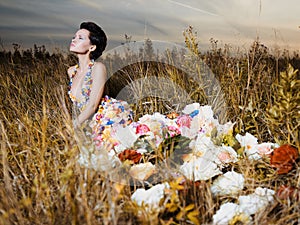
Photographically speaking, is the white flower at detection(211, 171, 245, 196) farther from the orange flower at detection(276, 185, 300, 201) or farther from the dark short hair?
the dark short hair

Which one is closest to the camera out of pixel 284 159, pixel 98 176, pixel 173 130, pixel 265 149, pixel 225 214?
pixel 225 214

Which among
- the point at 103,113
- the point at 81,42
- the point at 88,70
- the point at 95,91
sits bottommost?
the point at 103,113

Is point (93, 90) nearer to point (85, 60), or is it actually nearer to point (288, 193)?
point (85, 60)

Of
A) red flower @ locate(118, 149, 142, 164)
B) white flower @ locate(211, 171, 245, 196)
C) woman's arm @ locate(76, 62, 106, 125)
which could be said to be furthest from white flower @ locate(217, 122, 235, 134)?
woman's arm @ locate(76, 62, 106, 125)

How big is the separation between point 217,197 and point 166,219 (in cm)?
28

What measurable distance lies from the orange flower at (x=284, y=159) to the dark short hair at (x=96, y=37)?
1.52 m

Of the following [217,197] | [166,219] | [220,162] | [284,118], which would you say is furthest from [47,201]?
[284,118]

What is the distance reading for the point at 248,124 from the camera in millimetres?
2562

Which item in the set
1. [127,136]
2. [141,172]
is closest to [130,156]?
[141,172]

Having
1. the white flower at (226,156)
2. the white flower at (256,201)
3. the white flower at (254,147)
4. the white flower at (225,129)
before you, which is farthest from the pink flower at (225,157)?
the white flower at (256,201)

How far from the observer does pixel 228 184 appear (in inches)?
76.2

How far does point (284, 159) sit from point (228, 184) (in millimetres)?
297

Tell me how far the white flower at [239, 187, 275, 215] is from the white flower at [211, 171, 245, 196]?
0.34 ft

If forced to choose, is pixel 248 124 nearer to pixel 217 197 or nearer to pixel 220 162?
pixel 220 162
